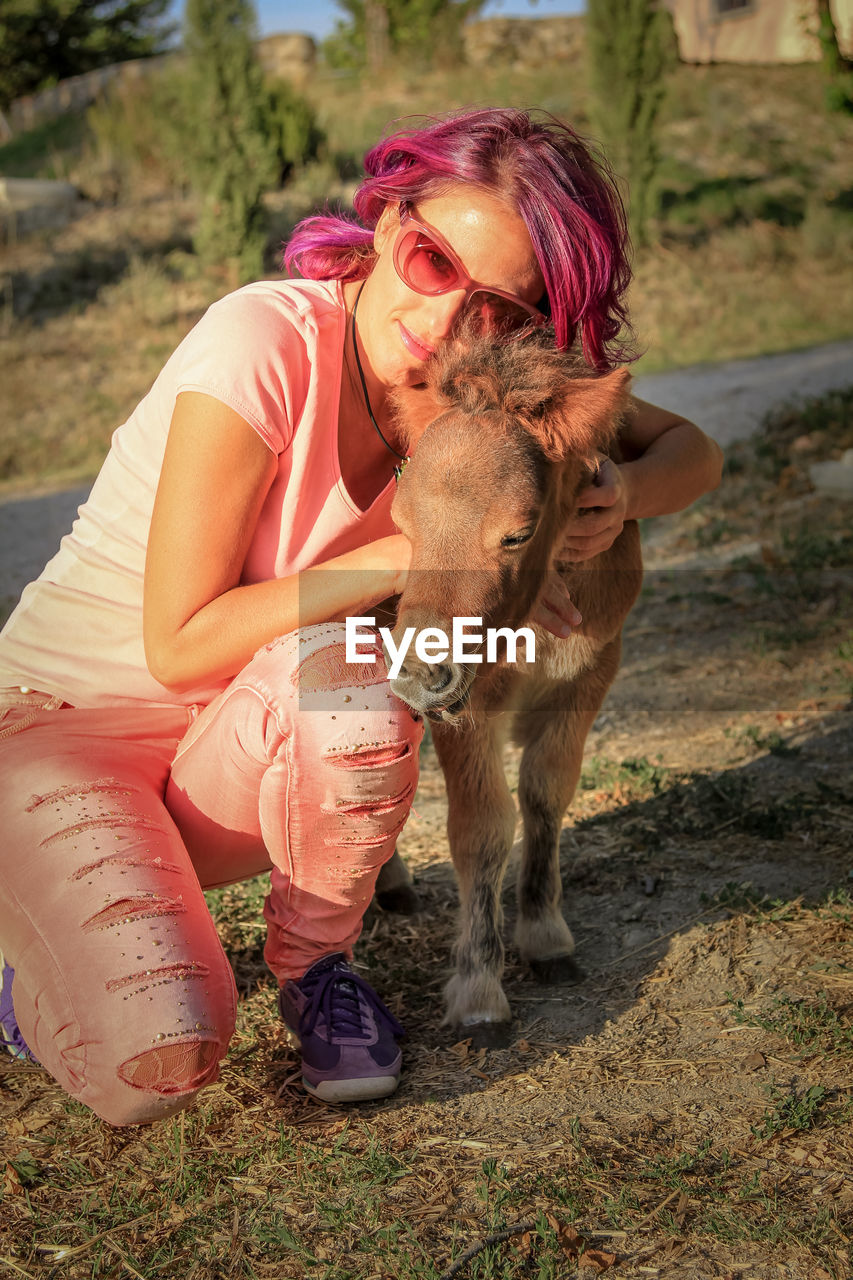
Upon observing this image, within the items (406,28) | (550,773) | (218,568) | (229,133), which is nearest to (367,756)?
(218,568)

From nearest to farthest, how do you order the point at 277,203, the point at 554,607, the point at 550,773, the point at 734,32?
the point at 554,607 < the point at 550,773 < the point at 277,203 < the point at 734,32

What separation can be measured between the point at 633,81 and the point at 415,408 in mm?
15393

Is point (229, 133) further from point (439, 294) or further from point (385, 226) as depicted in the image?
point (439, 294)

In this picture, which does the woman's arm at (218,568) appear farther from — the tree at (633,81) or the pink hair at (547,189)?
the tree at (633,81)

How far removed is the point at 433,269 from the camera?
7.48 feet

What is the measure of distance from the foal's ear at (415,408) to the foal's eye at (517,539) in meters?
0.33

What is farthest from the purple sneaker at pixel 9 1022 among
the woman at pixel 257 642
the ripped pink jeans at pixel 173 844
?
the ripped pink jeans at pixel 173 844

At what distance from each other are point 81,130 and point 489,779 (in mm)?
22245

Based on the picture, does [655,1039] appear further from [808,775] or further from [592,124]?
[592,124]

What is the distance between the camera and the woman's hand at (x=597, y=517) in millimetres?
2537

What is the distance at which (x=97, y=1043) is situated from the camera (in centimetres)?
197

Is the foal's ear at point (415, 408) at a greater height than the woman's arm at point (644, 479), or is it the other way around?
the foal's ear at point (415, 408)

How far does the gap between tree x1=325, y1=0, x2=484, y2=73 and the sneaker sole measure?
2476 centimetres

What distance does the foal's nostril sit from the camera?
2062 millimetres
